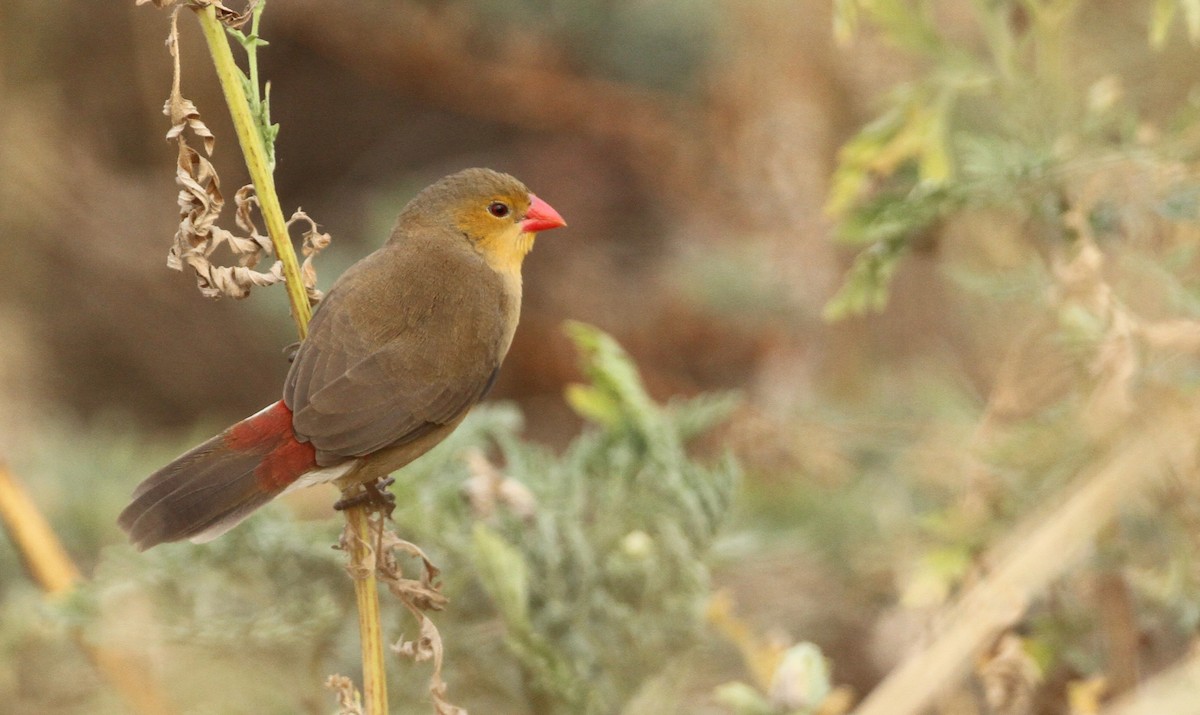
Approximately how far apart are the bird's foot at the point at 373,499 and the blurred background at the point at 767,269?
0.48 metres

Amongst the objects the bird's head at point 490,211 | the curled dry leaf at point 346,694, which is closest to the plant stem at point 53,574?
the curled dry leaf at point 346,694

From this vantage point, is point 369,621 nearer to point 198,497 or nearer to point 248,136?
point 198,497

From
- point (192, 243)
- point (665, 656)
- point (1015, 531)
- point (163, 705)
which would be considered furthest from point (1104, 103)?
point (163, 705)

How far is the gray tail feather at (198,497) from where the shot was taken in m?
1.84

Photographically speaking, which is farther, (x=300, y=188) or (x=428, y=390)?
(x=300, y=188)

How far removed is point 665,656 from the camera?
95.7 inches

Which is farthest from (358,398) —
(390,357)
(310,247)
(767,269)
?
(767,269)

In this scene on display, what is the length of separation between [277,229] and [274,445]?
53cm

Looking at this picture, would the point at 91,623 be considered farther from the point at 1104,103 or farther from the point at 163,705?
the point at 1104,103

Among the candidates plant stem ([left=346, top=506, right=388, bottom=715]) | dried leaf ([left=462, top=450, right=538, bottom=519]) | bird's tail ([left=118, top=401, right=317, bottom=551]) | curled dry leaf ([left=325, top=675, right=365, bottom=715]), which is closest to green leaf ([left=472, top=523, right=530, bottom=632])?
dried leaf ([left=462, top=450, right=538, bottom=519])

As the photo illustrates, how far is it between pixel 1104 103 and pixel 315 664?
1.73 metres

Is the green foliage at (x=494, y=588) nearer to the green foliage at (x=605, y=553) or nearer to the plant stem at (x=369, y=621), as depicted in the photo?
the green foliage at (x=605, y=553)

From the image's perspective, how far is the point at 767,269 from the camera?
450 centimetres

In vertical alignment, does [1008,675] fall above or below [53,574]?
below
